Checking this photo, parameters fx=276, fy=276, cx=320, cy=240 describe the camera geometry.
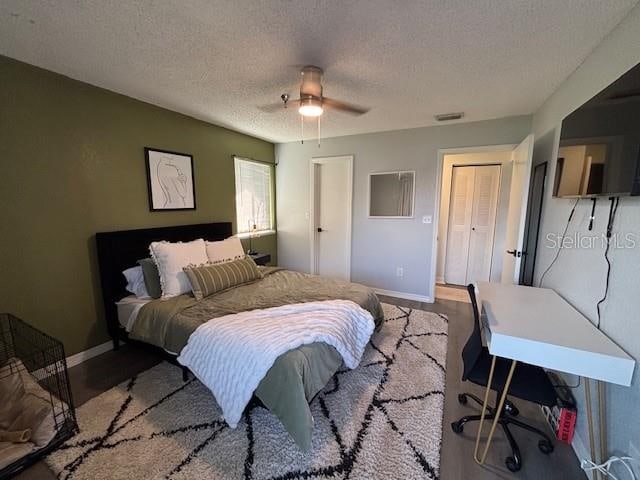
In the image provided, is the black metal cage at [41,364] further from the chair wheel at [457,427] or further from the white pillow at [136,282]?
the chair wheel at [457,427]

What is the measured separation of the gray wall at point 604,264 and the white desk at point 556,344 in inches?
2.7

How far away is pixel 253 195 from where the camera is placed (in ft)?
14.1

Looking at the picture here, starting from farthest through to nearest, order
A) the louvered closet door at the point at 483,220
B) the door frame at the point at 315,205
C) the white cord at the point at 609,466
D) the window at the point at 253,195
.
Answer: the louvered closet door at the point at 483,220, the door frame at the point at 315,205, the window at the point at 253,195, the white cord at the point at 609,466

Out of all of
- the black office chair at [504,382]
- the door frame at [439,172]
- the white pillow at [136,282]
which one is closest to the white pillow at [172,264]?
the white pillow at [136,282]

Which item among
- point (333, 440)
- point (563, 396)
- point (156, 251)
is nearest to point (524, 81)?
point (563, 396)

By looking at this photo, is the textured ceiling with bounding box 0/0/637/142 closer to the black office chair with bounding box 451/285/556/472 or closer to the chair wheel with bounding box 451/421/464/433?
the black office chair with bounding box 451/285/556/472

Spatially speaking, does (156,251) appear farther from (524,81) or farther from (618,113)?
(524,81)

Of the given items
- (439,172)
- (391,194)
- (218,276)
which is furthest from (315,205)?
(218,276)

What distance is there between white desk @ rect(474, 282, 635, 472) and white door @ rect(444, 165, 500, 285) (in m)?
2.86

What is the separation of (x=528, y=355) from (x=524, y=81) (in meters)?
2.15

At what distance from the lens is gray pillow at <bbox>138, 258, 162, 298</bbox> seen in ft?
7.87

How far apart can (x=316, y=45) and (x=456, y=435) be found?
2.57 meters

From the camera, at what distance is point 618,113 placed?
134cm

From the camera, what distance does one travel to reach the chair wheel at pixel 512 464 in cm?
146
